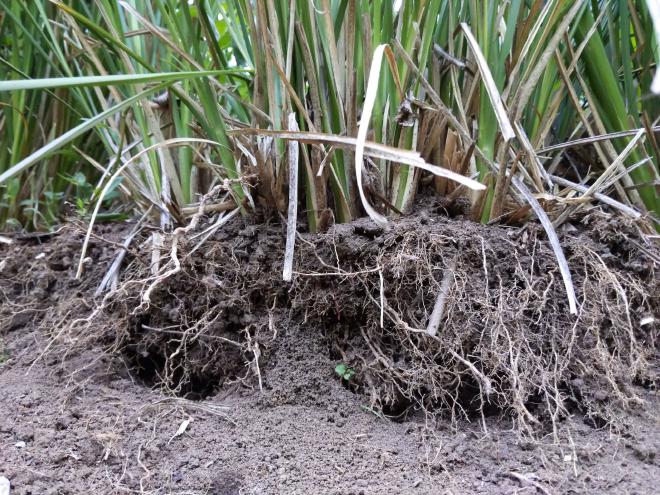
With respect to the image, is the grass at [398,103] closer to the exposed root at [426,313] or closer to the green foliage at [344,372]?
the exposed root at [426,313]

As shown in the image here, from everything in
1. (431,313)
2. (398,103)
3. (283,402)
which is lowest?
(283,402)

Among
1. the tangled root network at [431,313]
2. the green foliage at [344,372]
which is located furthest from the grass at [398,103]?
the green foliage at [344,372]

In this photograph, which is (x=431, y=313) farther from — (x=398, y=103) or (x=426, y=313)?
(x=398, y=103)

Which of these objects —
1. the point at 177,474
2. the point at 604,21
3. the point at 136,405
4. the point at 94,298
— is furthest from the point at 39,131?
the point at 604,21

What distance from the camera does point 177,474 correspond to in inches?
31.0

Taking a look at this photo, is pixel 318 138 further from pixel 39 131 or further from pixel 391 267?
pixel 39 131

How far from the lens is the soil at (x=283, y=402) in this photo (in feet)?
2.53

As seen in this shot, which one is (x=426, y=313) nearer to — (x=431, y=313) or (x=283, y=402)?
(x=431, y=313)

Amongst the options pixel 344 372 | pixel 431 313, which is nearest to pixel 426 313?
pixel 431 313

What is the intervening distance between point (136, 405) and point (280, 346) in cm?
25

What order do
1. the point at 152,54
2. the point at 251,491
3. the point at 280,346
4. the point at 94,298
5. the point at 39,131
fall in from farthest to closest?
the point at 39,131, the point at 152,54, the point at 94,298, the point at 280,346, the point at 251,491

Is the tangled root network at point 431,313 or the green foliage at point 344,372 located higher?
the tangled root network at point 431,313

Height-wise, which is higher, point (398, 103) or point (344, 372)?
point (398, 103)

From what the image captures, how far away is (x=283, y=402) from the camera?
35.8 inches
